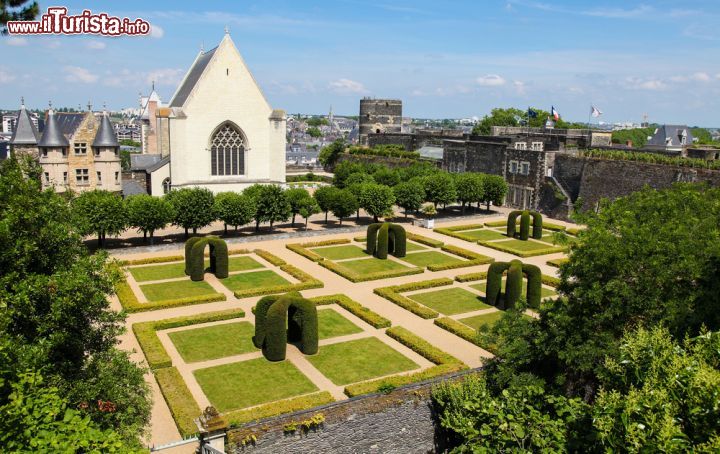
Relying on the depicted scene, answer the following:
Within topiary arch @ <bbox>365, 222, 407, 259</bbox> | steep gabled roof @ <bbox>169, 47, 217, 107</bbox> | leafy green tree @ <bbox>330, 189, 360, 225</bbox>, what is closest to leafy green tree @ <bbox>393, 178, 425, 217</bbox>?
leafy green tree @ <bbox>330, 189, 360, 225</bbox>

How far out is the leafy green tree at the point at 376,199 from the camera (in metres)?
49.7

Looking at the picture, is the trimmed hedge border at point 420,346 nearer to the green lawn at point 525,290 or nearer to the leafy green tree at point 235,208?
the green lawn at point 525,290

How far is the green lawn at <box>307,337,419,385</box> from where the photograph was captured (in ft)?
74.0

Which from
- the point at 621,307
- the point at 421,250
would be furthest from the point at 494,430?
the point at 421,250

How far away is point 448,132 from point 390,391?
82.8 meters

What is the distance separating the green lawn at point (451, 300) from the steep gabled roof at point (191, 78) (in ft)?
103

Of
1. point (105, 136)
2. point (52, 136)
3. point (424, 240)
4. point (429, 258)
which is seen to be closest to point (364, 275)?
point (429, 258)

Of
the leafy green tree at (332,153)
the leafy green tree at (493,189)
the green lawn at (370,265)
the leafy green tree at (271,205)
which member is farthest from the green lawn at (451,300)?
the leafy green tree at (332,153)

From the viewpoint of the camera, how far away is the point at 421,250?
42938 mm

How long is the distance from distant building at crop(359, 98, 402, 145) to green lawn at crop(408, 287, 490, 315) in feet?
239

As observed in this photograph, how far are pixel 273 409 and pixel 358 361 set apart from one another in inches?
254

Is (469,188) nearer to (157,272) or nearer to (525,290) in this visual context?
(525,290)

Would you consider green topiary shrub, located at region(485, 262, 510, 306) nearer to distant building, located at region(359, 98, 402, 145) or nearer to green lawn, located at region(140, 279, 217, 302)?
green lawn, located at region(140, 279, 217, 302)

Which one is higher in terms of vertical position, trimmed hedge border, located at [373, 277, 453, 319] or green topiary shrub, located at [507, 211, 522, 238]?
green topiary shrub, located at [507, 211, 522, 238]
